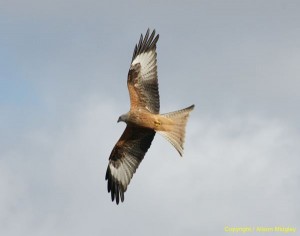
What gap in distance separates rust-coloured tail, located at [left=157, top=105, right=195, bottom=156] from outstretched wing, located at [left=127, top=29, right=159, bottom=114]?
75 centimetres

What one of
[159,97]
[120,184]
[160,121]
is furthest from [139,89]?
[120,184]

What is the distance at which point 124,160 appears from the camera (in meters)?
13.2

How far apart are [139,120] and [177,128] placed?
846mm

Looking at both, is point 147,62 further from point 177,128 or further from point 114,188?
point 114,188

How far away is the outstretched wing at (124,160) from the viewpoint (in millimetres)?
12906

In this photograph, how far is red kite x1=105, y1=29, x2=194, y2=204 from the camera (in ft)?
39.3

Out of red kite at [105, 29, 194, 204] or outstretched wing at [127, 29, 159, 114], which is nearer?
red kite at [105, 29, 194, 204]

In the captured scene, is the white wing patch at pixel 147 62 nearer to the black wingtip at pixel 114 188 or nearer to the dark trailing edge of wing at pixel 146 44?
the dark trailing edge of wing at pixel 146 44

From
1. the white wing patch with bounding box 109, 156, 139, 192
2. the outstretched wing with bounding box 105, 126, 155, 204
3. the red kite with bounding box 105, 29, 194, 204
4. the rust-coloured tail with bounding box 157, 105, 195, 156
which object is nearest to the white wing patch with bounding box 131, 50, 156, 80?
the red kite with bounding box 105, 29, 194, 204

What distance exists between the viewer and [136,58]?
44.2 ft

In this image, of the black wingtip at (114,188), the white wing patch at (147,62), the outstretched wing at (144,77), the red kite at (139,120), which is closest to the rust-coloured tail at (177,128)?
the red kite at (139,120)

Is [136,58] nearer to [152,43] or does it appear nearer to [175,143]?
[152,43]

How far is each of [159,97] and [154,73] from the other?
68 centimetres

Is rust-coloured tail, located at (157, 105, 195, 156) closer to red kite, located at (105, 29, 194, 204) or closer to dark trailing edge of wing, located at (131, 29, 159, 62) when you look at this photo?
red kite, located at (105, 29, 194, 204)
